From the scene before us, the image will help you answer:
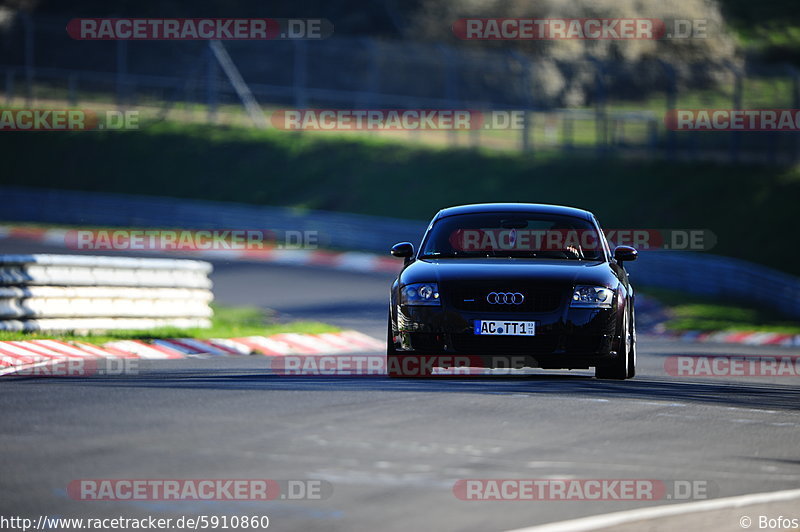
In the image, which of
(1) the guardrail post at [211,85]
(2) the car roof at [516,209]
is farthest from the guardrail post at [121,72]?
(2) the car roof at [516,209]

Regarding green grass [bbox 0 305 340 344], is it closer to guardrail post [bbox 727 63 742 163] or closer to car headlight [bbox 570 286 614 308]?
car headlight [bbox 570 286 614 308]

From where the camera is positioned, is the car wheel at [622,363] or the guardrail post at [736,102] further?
the guardrail post at [736,102]

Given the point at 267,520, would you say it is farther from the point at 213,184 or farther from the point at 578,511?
the point at 213,184

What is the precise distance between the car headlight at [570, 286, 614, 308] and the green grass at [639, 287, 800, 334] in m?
13.5

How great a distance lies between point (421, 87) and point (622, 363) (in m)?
30.9

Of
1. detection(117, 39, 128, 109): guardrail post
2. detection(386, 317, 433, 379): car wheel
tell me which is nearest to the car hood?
detection(386, 317, 433, 379): car wheel

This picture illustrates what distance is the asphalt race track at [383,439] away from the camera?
21.0ft

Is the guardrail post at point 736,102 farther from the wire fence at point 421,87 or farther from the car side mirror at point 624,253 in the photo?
the car side mirror at point 624,253

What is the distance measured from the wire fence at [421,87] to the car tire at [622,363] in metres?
21.3

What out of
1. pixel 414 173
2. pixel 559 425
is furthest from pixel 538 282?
pixel 414 173

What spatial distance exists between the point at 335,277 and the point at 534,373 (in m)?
17.9

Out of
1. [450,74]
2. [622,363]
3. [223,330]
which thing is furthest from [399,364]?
[450,74]

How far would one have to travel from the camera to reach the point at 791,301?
2655 cm

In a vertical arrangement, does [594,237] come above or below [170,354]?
above
